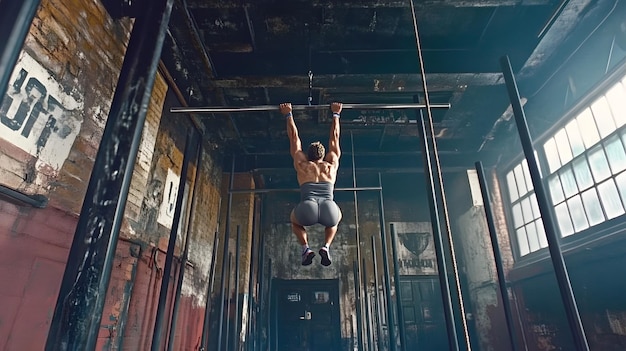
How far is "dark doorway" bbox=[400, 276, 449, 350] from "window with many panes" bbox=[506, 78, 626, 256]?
252 centimetres

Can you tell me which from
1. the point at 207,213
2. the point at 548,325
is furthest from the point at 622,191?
the point at 207,213

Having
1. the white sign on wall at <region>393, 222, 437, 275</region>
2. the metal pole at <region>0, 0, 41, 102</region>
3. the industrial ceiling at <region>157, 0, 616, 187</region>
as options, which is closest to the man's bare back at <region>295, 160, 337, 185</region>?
the industrial ceiling at <region>157, 0, 616, 187</region>

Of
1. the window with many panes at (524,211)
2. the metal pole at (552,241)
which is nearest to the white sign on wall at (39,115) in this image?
the metal pole at (552,241)

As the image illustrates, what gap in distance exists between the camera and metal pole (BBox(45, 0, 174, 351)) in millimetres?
1451

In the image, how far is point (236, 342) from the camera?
20.0 feet

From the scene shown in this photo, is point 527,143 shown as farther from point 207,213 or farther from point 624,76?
point 207,213

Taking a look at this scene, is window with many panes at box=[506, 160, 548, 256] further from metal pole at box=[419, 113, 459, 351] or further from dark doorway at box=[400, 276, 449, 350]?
metal pole at box=[419, 113, 459, 351]

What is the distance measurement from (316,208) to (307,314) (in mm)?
5634

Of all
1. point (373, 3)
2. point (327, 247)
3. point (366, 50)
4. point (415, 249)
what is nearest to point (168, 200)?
point (327, 247)

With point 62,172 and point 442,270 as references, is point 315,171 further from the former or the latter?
Result: point 62,172

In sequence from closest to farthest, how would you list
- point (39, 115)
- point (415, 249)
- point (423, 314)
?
point (39, 115) → point (423, 314) → point (415, 249)

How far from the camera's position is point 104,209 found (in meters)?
1.63

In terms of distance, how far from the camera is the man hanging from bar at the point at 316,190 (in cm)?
314

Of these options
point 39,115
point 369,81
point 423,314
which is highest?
point 369,81
